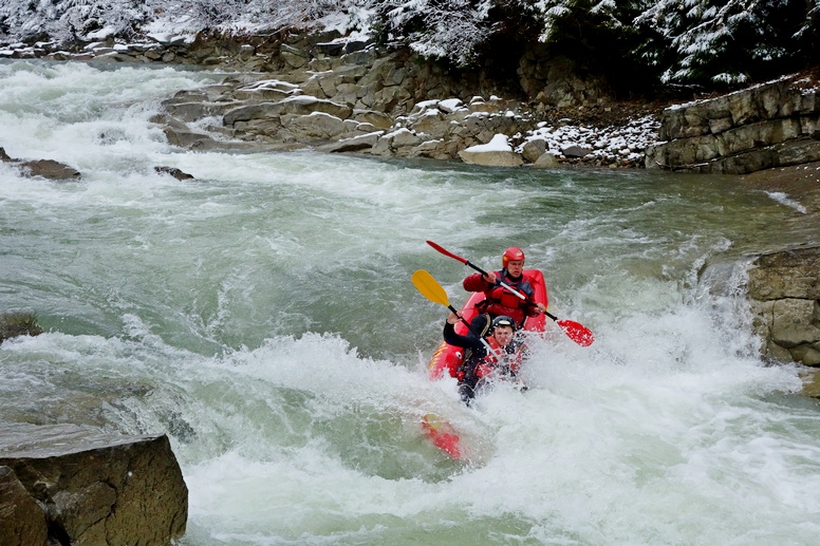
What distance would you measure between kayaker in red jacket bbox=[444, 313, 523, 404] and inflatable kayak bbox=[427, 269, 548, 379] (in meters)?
A: 0.09

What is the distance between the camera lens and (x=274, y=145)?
528 inches

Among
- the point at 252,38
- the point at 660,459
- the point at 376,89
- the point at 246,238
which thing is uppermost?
the point at 252,38

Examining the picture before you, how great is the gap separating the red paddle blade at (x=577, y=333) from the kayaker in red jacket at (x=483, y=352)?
0.54m

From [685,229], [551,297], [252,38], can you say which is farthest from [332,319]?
[252,38]

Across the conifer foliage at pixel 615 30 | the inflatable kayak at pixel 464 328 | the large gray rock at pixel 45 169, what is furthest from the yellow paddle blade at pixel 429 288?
the conifer foliage at pixel 615 30

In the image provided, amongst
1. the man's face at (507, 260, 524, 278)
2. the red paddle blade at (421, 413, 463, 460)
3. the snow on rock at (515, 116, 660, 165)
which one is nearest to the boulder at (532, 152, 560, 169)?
the snow on rock at (515, 116, 660, 165)

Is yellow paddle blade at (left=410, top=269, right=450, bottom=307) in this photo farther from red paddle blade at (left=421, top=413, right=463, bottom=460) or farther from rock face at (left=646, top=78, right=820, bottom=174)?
rock face at (left=646, top=78, right=820, bottom=174)

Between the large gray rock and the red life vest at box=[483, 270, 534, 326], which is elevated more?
the large gray rock

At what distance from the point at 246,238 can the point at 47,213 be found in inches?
102

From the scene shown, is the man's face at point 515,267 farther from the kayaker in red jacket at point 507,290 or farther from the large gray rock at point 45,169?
the large gray rock at point 45,169

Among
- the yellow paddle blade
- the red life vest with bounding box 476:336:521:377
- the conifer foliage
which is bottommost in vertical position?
the red life vest with bounding box 476:336:521:377

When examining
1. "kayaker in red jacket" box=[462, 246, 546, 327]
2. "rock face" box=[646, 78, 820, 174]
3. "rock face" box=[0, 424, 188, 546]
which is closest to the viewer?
"rock face" box=[0, 424, 188, 546]

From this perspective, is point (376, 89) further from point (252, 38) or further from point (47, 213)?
point (47, 213)

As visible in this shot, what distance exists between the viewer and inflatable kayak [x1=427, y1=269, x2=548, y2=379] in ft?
16.2
